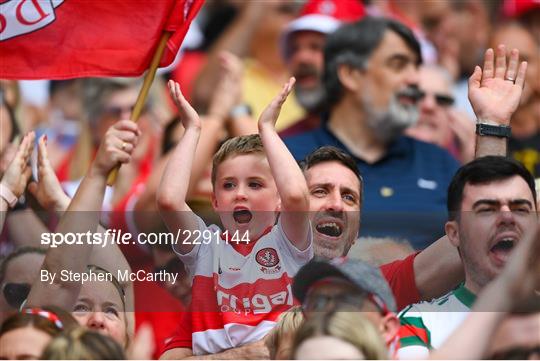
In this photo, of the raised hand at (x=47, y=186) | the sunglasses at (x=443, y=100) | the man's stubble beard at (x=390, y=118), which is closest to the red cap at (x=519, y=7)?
the sunglasses at (x=443, y=100)

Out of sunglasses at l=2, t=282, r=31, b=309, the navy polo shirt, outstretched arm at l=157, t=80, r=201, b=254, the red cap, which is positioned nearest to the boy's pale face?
outstretched arm at l=157, t=80, r=201, b=254

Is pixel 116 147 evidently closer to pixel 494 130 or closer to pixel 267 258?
pixel 267 258

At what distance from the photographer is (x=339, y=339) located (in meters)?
5.01

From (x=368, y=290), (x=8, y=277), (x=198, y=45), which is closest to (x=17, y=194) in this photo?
(x=8, y=277)

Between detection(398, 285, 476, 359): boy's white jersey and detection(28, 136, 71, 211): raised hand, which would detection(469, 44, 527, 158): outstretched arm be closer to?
detection(398, 285, 476, 359): boy's white jersey

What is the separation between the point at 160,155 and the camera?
855 cm

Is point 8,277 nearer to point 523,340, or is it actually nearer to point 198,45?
point 523,340

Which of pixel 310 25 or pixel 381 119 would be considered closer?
pixel 381 119

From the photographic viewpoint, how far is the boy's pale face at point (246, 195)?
587 cm

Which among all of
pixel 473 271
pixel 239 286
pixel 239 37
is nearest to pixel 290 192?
pixel 239 286

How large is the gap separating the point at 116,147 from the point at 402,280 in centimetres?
115

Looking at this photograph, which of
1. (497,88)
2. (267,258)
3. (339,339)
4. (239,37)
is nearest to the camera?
(339,339)

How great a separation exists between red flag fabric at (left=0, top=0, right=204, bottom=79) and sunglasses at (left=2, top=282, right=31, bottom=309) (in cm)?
101

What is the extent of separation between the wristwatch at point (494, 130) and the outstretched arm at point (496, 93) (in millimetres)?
13
